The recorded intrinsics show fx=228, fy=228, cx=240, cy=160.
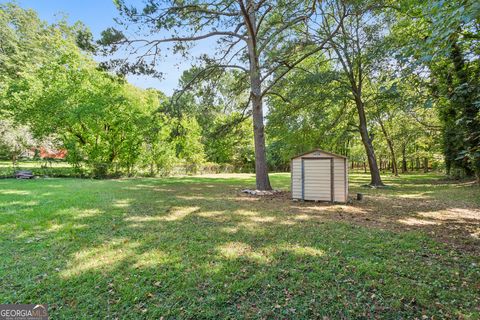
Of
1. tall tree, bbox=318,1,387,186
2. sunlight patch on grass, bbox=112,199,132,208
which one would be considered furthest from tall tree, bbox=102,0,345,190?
sunlight patch on grass, bbox=112,199,132,208

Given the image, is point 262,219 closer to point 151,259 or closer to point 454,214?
point 151,259

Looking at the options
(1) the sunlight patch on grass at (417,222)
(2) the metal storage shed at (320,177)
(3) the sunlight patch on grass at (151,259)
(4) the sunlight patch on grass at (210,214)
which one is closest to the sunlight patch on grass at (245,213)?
(4) the sunlight patch on grass at (210,214)

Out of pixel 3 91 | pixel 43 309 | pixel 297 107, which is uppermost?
pixel 3 91

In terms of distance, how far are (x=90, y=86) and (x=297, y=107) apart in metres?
15.2

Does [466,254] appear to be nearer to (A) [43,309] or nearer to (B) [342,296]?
(B) [342,296]

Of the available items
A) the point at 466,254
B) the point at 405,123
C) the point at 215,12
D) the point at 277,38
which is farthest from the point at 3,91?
the point at 405,123

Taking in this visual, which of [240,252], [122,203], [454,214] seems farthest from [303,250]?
[122,203]

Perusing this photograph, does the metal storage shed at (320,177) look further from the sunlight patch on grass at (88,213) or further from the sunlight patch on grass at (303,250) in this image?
the sunlight patch on grass at (88,213)

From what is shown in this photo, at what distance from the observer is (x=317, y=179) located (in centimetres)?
775

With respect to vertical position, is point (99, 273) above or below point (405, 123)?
below

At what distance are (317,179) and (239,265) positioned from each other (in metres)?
5.36

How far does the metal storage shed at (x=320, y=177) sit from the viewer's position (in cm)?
744

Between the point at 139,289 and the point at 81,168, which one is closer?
the point at 139,289

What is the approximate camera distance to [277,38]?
984 cm
